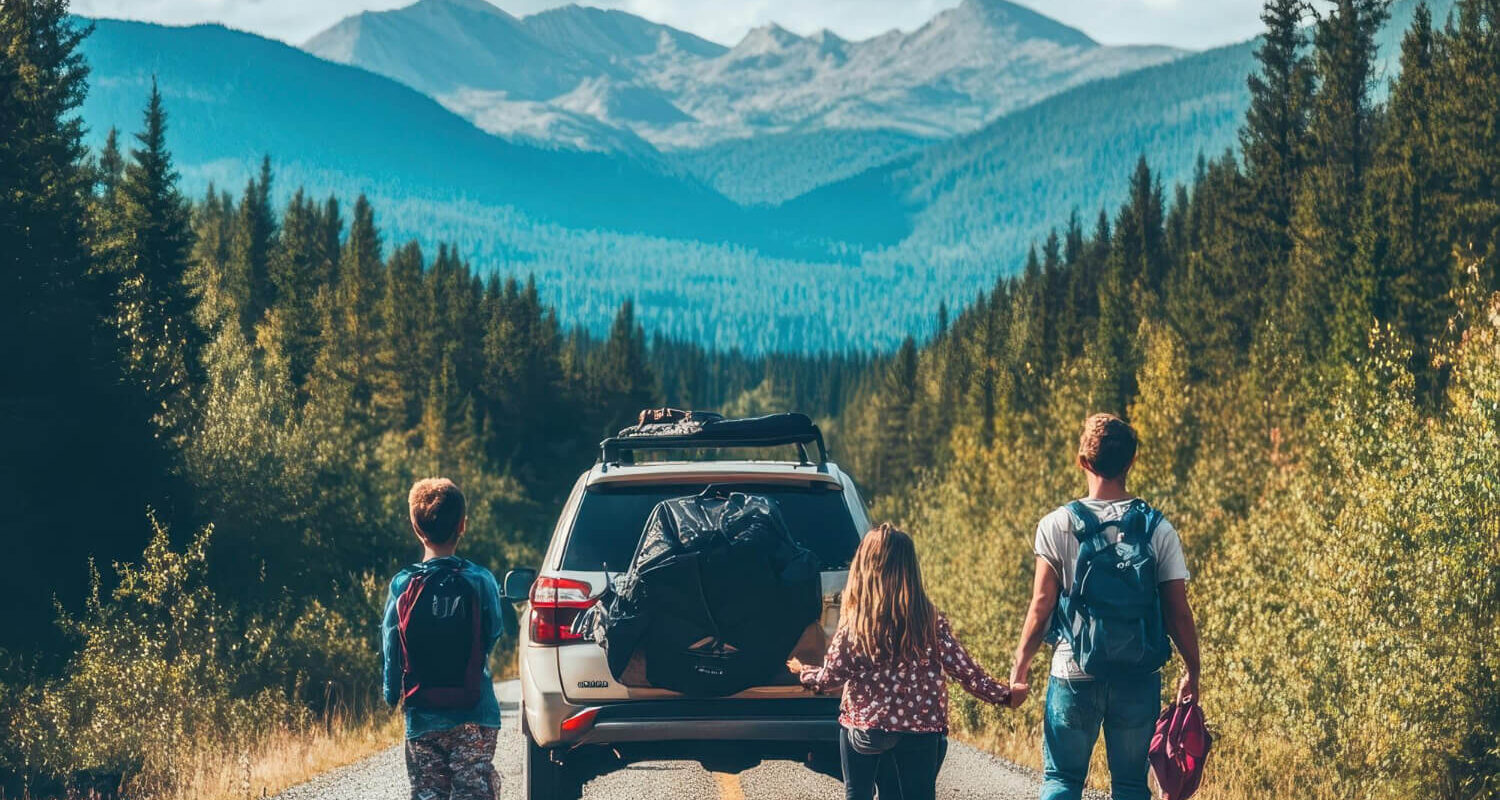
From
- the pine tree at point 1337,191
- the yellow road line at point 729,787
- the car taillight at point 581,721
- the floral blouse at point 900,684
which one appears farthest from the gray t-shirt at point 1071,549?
the pine tree at point 1337,191

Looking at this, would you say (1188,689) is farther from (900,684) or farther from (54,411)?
(54,411)

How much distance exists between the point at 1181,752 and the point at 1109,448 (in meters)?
1.33

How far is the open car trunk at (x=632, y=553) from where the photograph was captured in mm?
7645

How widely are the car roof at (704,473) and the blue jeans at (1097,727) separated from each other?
228 centimetres

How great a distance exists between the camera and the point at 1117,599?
623 centimetres

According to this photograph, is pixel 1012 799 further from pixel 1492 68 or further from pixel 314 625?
pixel 1492 68

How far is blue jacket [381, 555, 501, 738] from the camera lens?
6.46 m

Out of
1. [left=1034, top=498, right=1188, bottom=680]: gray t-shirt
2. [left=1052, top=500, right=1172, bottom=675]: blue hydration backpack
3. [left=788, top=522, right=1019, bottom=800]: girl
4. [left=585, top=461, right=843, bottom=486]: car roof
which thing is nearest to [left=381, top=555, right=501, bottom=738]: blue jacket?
[left=788, top=522, right=1019, bottom=800]: girl

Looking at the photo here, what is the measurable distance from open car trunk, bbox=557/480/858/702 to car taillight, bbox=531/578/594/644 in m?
0.04

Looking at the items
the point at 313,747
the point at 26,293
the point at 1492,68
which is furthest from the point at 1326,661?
the point at 1492,68

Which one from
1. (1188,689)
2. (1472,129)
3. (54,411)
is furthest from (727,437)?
(1472,129)

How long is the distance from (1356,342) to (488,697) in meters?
38.5

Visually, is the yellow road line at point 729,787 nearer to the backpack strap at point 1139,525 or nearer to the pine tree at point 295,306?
the backpack strap at point 1139,525

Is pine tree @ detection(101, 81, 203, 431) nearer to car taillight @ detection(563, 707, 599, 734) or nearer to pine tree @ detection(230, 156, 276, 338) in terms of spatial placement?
car taillight @ detection(563, 707, 599, 734)
